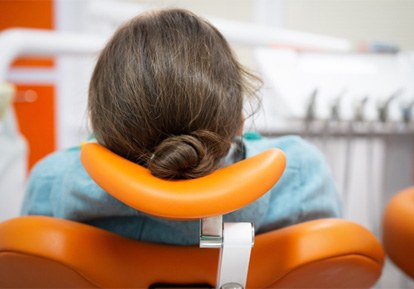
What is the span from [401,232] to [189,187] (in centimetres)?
42

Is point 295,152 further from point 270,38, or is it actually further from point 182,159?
point 270,38

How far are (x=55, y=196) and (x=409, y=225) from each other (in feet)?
1.75

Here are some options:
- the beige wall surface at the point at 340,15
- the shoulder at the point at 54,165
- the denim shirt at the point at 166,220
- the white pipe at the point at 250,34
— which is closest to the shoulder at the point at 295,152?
the denim shirt at the point at 166,220

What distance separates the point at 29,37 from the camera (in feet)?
3.67

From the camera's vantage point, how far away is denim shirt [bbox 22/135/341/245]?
1.86ft

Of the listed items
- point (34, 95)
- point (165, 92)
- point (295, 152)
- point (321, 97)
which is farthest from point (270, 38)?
point (34, 95)

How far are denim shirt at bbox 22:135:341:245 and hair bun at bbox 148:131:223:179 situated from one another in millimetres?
Result: 129

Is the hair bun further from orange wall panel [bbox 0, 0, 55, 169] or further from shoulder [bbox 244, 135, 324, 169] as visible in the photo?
orange wall panel [bbox 0, 0, 55, 169]

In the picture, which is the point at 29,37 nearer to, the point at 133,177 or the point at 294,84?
the point at 294,84

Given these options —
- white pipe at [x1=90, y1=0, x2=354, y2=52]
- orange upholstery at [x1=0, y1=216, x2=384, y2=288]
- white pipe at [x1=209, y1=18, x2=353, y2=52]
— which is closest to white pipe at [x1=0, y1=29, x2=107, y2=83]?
white pipe at [x1=90, y1=0, x2=354, y2=52]

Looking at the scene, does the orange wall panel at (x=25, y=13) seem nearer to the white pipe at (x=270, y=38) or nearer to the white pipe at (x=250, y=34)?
the white pipe at (x=250, y=34)

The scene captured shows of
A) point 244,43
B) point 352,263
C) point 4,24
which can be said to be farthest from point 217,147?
point 4,24

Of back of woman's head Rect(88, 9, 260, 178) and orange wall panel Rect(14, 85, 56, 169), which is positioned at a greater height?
back of woman's head Rect(88, 9, 260, 178)

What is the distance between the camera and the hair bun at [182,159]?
0.43 m
